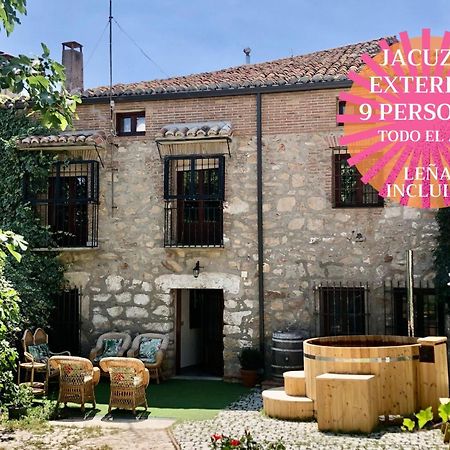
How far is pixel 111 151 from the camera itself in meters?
12.8

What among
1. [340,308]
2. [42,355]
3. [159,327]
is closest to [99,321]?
[159,327]

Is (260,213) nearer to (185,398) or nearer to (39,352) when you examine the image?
(185,398)

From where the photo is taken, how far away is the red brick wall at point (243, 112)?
11.8 meters

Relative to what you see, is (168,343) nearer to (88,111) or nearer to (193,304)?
(193,304)

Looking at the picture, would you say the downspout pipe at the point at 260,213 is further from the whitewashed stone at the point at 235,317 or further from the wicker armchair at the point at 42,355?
the wicker armchair at the point at 42,355

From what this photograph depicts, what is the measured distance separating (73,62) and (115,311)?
6.26 meters

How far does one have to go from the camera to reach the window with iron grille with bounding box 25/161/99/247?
1273 centimetres

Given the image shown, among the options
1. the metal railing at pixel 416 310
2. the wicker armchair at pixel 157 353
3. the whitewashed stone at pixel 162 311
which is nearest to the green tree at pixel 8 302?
the wicker armchair at pixel 157 353

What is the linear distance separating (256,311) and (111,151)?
4483mm

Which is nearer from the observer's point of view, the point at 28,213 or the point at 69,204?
the point at 28,213

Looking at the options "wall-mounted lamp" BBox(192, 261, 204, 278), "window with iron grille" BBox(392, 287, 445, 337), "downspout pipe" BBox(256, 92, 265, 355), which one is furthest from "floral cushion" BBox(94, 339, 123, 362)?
"window with iron grille" BBox(392, 287, 445, 337)

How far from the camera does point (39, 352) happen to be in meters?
11.3

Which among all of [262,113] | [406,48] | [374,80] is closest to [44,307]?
[262,113]

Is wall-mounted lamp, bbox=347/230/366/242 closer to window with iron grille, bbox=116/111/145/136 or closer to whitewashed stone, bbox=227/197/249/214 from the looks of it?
whitewashed stone, bbox=227/197/249/214
